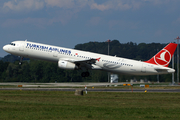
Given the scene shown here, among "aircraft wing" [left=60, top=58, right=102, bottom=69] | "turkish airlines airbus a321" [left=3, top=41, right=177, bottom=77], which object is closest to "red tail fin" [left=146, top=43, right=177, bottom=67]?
"turkish airlines airbus a321" [left=3, top=41, right=177, bottom=77]

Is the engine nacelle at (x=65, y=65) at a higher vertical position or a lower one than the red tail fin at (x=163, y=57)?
lower

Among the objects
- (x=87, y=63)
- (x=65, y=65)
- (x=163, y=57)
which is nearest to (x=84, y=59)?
(x=87, y=63)

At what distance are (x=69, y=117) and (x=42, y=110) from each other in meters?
3.32

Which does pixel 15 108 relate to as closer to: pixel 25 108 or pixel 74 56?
pixel 25 108

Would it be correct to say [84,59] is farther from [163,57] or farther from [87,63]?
[163,57]

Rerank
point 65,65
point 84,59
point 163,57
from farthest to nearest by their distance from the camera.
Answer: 1. point 163,57
2. point 84,59
3. point 65,65

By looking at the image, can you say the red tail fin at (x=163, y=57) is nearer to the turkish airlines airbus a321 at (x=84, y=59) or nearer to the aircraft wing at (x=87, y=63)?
→ the turkish airlines airbus a321 at (x=84, y=59)

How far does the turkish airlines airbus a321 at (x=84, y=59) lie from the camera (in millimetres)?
48031

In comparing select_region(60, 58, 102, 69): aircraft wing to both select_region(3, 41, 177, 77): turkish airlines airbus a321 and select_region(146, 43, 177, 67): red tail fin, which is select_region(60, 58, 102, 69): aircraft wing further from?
select_region(146, 43, 177, 67): red tail fin

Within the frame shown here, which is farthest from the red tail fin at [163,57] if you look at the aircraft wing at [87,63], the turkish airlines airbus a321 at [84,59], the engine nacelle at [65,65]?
the engine nacelle at [65,65]

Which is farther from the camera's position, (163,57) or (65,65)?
(163,57)

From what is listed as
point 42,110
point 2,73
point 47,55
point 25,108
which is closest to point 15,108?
point 25,108

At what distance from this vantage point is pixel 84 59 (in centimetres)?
4944

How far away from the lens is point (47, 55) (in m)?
47.9
